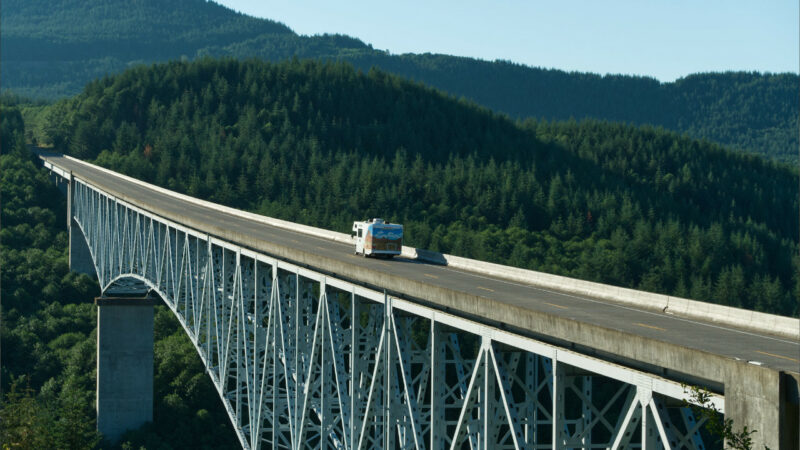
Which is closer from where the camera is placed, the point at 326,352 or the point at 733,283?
the point at 326,352

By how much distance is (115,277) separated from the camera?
71.9 m

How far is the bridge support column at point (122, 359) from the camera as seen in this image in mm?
73062

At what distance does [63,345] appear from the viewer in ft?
291

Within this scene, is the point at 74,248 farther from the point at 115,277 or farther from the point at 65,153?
the point at 65,153

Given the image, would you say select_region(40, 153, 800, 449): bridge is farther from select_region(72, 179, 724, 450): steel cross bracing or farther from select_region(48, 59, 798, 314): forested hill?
select_region(48, 59, 798, 314): forested hill

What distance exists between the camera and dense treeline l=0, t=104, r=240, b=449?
253ft

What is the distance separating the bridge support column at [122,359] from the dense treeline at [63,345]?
1.44 metres

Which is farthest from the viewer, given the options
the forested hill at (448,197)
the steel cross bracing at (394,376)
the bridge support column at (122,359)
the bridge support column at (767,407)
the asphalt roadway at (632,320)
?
the forested hill at (448,197)

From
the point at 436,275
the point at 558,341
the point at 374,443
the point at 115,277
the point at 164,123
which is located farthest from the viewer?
the point at 164,123

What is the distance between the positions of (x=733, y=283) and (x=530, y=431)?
122711 mm

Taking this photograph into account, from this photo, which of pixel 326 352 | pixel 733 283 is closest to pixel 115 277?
pixel 326 352

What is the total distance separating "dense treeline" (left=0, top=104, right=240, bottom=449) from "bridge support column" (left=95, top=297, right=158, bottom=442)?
1442 mm

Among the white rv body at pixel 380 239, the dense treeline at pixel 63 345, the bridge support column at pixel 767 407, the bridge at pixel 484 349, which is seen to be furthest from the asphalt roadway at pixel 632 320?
the dense treeline at pixel 63 345

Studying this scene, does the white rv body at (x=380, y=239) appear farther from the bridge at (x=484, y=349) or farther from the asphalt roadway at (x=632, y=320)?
the asphalt roadway at (x=632, y=320)
